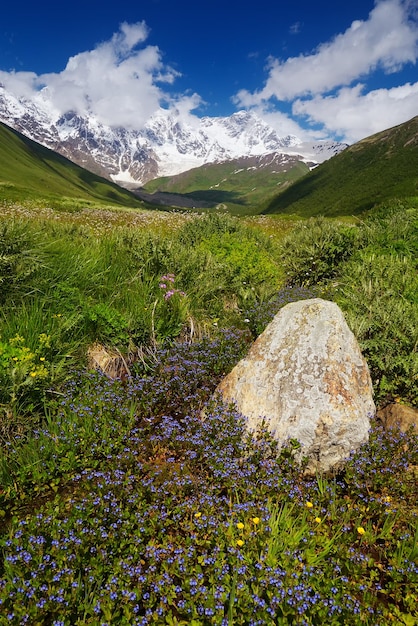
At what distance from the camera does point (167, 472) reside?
4.41 metres

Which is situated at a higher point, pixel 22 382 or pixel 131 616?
pixel 22 382

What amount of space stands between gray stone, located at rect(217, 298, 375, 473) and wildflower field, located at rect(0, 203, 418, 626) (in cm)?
20

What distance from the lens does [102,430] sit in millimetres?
4660

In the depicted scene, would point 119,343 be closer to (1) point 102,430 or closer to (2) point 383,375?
(1) point 102,430

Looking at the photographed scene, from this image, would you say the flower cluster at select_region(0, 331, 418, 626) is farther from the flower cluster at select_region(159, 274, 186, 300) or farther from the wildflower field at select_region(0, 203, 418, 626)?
the flower cluster at select_region(159, 274, 186, 300)

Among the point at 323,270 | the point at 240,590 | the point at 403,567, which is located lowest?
the point at 240,590

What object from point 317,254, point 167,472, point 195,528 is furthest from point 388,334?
point 317,254

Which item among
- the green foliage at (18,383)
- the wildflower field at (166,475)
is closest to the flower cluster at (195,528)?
the wildflower field at (166,475)

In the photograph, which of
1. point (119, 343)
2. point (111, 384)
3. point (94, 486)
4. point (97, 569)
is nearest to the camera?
point (97, 569)

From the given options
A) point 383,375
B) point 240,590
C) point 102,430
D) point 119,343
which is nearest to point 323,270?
point 383,375

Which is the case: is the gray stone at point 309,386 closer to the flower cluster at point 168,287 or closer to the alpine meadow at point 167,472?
the alpine meadow at point 167,472

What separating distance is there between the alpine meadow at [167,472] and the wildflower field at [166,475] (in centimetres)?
2

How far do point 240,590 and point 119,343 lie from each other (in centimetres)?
437

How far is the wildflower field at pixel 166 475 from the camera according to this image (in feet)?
9.64
